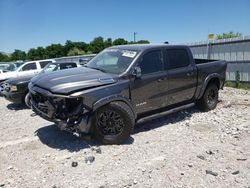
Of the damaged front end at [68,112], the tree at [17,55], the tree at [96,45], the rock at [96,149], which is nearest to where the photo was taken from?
the damaged front end at [68,112]

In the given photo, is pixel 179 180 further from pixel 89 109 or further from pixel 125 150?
pixel 89 109

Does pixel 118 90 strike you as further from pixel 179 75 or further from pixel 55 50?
pixel 55 50

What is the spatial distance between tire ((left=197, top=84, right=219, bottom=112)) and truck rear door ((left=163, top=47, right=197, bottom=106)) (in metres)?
0.66

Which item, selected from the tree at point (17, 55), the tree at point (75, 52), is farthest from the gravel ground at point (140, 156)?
the tree at point (17, 55)

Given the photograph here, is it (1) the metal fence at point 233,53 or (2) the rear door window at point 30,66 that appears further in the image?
(2) the rear door window at point 30,66

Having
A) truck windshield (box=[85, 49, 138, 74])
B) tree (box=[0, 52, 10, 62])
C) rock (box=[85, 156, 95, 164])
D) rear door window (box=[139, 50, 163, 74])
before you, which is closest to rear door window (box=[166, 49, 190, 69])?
rear door window (box=[139, 50, 163, 74])

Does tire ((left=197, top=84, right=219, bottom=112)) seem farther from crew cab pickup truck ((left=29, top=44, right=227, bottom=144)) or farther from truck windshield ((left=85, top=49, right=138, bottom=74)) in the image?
truck windshield ((left=85, top=49, right=138, bottom=74))

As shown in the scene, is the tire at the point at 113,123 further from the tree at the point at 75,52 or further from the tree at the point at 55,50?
the tree at the point at 55,50

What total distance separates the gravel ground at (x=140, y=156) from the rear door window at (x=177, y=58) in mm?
1425

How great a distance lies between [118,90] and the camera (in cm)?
498

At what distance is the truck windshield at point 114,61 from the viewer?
5.43 metres

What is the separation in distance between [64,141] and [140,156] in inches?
65.4

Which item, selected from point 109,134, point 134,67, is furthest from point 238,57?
point 109,134

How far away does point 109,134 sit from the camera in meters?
4.95
